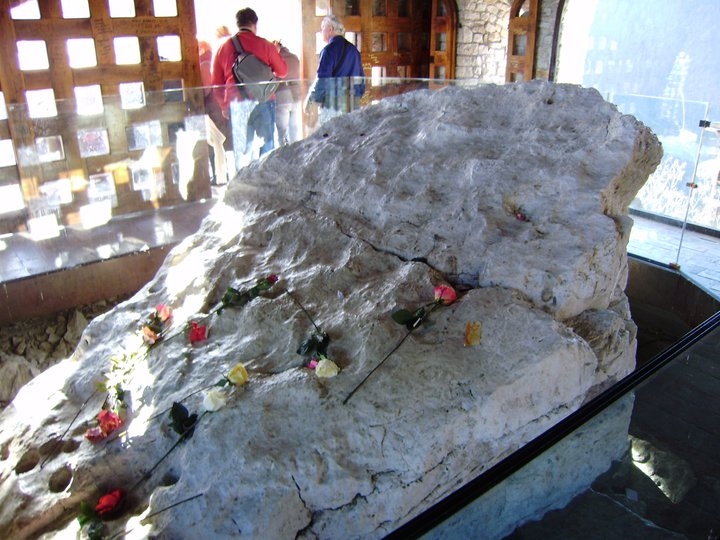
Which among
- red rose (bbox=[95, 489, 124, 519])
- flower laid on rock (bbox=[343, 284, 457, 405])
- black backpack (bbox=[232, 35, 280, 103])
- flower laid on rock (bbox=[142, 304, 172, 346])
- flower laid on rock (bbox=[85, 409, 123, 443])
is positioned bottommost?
red rose (bbox=[95, 489, 124, 519])

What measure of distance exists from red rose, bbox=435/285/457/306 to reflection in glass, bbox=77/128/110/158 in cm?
374

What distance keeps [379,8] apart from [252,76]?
3.83m

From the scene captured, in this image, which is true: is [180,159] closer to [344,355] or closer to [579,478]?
[344,355]

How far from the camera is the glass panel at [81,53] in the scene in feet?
20.4

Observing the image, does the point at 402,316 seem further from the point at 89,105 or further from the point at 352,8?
A: the point at 352,8

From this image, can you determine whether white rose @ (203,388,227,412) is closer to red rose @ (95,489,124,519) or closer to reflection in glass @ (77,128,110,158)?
red rose @ (95,489,124,519)

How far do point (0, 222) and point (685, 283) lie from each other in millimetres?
5152

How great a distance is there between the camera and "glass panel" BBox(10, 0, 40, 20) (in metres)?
5.82

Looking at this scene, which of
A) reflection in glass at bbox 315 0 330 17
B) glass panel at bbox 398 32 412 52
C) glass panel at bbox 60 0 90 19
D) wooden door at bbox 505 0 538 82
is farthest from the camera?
glass panel at bbox 398 32 412 52

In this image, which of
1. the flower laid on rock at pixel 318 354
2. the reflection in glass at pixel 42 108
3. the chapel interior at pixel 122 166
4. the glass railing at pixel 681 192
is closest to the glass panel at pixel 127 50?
the chapel interior at pixel 122 166

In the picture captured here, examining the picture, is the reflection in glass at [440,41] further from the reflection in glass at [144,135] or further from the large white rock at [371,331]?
the large white rock at [371,331]

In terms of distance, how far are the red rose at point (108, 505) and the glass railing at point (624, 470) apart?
145cm

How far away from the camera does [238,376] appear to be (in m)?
2.39

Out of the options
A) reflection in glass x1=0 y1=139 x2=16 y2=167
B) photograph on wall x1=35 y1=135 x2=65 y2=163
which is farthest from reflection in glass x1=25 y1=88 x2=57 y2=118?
reflection in glass x1=0 y1=139 x2=16 y2=167
